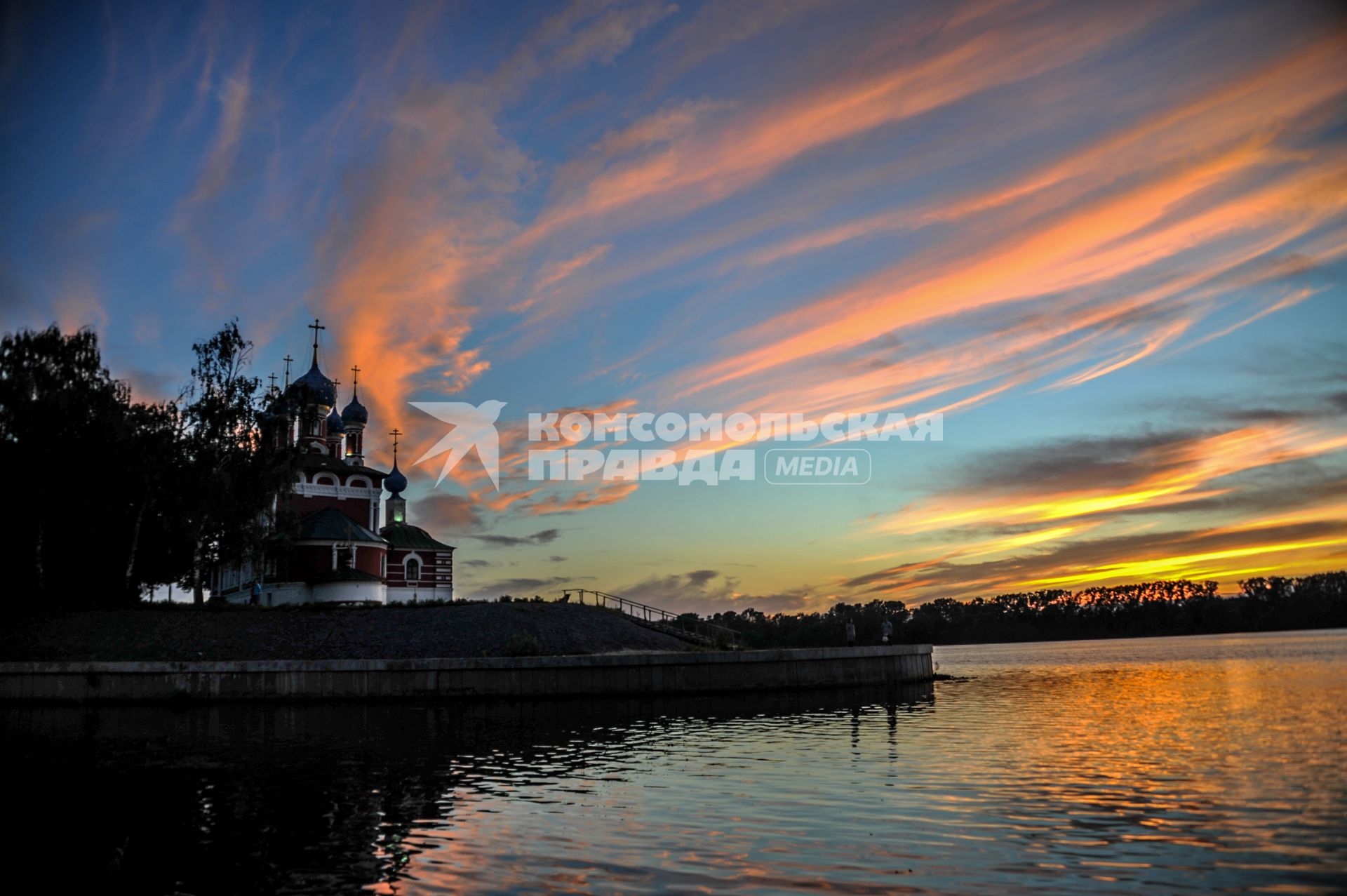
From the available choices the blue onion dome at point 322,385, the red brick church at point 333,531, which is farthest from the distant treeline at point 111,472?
the blue onion dome at point 322,385

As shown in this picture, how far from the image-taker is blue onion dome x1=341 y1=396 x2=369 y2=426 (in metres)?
82.3

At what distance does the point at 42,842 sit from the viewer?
49.9 ft

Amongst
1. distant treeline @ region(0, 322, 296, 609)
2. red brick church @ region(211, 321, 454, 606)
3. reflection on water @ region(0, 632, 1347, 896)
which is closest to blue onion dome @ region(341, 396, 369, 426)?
red brick church @ region(211, 321, 454, 606)

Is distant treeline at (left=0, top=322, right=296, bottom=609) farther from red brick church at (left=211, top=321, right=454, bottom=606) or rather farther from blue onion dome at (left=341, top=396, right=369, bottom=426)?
blue onion dome at (left=341, top=396, right=369, bottom=426)

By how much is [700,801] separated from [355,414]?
70986 millimetres

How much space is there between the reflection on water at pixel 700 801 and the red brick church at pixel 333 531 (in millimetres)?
27290

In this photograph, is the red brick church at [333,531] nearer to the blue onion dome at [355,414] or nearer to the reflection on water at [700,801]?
the blue onion dome at [355,414]

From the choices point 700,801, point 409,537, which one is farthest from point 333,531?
point 700,801

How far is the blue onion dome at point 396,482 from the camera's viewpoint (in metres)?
81.1

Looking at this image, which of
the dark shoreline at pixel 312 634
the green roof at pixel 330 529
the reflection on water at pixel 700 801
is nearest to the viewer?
the reflection on water at pixel 700 801

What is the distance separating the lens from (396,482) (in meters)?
81.2

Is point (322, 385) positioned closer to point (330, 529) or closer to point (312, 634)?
point (330, 529)

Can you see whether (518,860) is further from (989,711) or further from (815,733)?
(989,711)

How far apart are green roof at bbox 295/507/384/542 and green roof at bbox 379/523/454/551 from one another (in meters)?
6.53
